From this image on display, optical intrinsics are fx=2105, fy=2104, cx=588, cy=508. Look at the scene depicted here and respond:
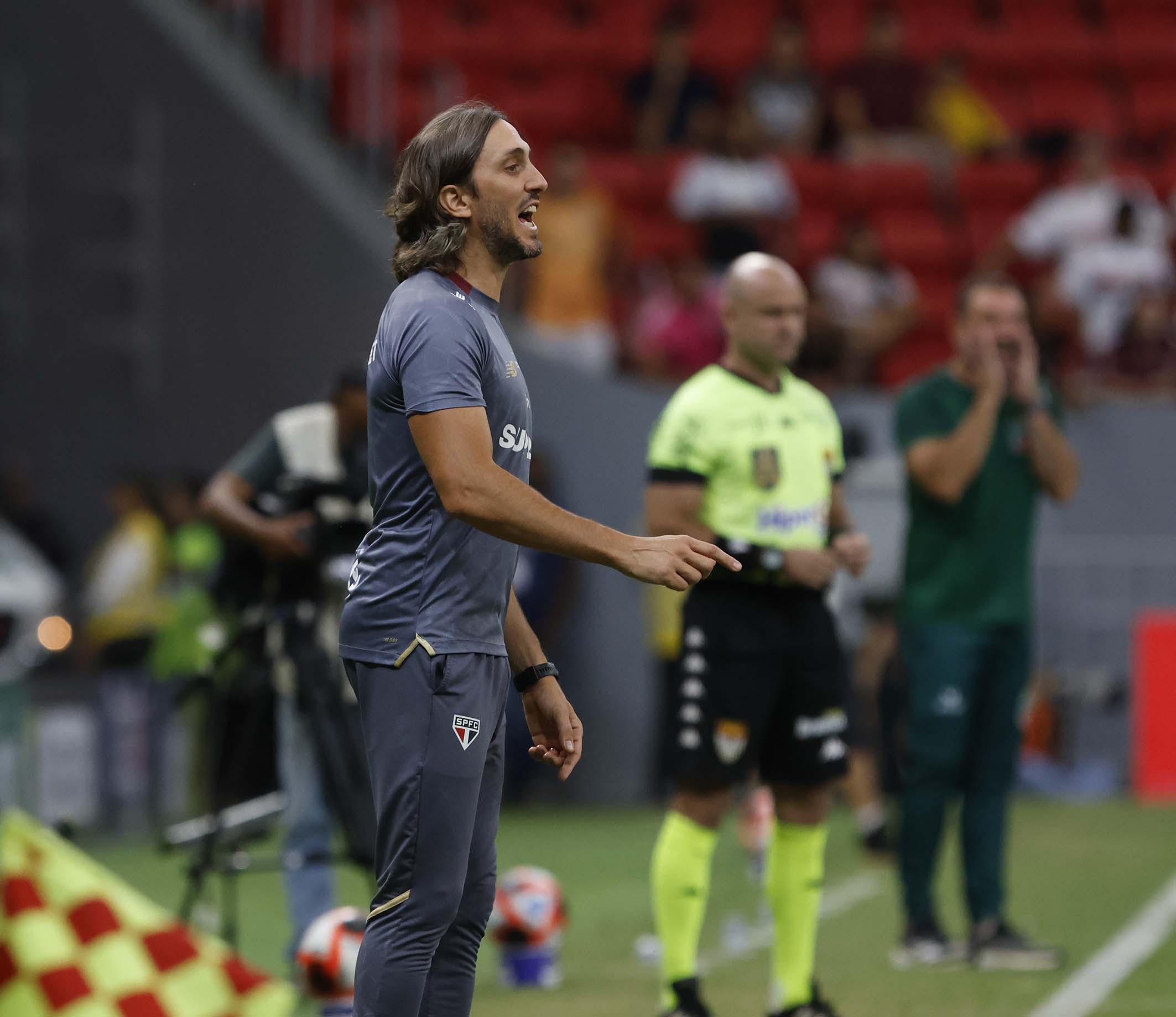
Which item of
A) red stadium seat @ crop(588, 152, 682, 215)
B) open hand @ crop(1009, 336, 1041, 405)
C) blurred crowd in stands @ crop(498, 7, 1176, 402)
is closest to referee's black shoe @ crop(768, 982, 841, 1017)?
open hand @ crop(1009, 336, 1041, 405)

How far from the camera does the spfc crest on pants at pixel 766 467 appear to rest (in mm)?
6008

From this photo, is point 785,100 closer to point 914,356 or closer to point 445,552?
point 914,356

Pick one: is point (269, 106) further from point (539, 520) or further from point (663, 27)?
point (539, 520)

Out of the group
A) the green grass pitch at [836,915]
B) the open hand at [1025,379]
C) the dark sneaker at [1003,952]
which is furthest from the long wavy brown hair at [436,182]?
the dark sneaker at [1003,952]

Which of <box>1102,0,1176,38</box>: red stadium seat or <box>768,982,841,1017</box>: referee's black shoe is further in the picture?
<box>1102,0,1176,38</box>: red stadium seat

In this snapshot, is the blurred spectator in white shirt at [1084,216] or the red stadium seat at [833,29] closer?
the blurred spectator in white shirt at [1084,216]

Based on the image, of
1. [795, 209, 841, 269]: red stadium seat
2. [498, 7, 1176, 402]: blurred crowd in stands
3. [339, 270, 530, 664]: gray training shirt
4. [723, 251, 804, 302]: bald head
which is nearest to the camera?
[339, 270, 530, 664]: gray training shirt

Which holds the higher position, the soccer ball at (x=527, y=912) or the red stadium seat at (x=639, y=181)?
the red stadium seat at (x=639, y=181)

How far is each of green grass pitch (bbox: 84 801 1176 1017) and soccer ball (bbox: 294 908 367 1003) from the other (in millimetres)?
819

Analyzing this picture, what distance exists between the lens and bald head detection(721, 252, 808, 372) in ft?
20.0

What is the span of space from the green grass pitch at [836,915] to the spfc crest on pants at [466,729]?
2.74 metres

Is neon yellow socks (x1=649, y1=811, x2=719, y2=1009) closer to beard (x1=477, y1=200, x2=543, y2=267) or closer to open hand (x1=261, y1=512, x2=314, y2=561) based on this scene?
open hand (x1=261, y1=512, x2=314, y2=561)

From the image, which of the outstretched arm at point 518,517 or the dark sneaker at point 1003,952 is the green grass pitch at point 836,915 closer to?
the dark sneaker at point 1003,952

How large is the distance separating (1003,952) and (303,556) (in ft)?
8.89
